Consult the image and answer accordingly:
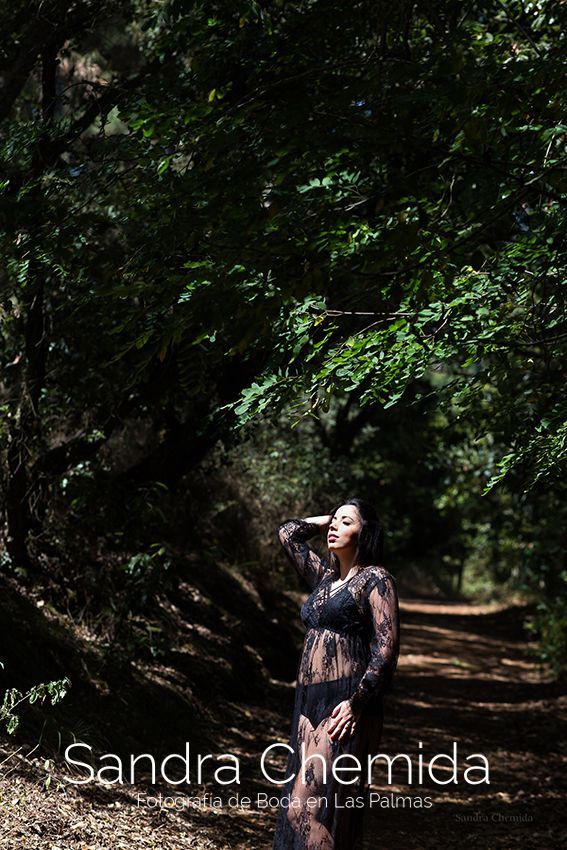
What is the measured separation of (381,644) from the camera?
424 centimetres

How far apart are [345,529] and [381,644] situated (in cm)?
62

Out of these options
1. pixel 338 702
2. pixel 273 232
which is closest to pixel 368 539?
pixel 338 702

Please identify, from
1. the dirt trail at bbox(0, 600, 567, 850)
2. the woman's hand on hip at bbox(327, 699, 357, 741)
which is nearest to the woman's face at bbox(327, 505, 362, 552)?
the woman's hand on hip at bbox(327, 699, 357, 741)

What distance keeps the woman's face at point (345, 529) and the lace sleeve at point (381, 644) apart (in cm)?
27

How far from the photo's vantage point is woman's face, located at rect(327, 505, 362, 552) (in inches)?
180

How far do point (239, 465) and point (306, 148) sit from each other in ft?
29.7

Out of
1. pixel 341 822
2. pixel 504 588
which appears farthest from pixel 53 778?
pixel 504 588

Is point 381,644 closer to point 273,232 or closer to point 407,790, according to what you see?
point 273,232

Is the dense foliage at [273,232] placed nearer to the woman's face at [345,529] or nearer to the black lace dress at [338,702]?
the woman's face at [345,529]

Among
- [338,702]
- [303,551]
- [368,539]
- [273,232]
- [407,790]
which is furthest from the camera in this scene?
[407,790]

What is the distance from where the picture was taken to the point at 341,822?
4.34 metres

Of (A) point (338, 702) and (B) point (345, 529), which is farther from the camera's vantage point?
(B) point (345, 529)

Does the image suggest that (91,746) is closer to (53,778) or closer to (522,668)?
(53,778)

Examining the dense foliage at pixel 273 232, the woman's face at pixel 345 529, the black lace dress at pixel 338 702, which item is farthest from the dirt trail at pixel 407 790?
the dense foliage at pixel 273 232
